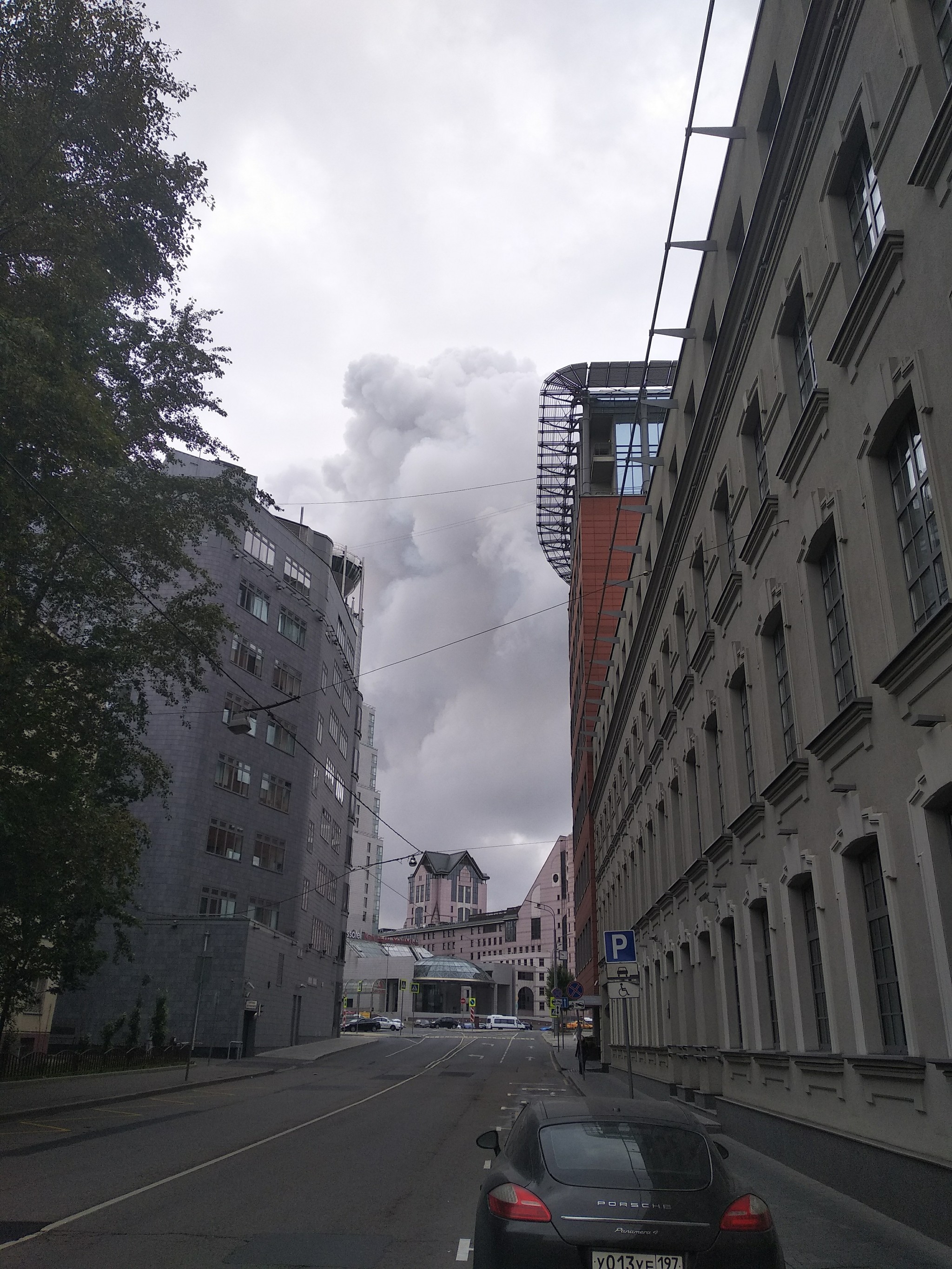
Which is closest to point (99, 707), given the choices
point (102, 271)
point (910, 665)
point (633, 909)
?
point (102, 271)

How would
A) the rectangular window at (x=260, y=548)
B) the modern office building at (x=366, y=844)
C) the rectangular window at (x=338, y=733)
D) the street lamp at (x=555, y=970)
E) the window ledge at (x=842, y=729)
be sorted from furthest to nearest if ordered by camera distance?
the modern office building at (x=366, y=844) < the street lamp at (x=555, y=970) < the rectangular window at (x=338, y=733) < the rectangular window at (x=260, y=548) < the window ledge at (x=842, y=729)

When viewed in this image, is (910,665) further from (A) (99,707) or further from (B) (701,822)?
(A) (99,707)

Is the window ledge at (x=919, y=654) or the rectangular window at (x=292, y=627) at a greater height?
the rectangular window at (x=292, y=627)

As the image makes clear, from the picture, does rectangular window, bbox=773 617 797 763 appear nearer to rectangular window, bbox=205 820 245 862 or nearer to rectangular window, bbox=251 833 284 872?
rectangular window, bbox=205 820 245 862

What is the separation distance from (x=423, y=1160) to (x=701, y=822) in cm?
892

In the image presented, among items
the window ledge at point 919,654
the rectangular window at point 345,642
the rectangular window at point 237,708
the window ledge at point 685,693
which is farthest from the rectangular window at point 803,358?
the rectangular window at point 345,642

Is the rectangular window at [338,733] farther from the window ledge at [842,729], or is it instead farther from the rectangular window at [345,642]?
the window ledge at [842,729]

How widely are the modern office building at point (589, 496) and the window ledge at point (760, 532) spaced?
37931mm

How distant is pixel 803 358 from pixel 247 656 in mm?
41719

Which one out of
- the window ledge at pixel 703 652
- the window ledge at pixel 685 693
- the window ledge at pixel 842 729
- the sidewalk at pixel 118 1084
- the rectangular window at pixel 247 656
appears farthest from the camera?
the rectangular window at pixel 247 656

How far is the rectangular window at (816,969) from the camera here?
483 inches

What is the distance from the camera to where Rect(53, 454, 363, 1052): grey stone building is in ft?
141

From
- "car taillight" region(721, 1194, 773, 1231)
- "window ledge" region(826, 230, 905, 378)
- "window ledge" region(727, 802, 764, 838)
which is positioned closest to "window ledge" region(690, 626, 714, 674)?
"window ledge" region(727, 802, 764, 838)

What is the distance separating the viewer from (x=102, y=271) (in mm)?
17297
